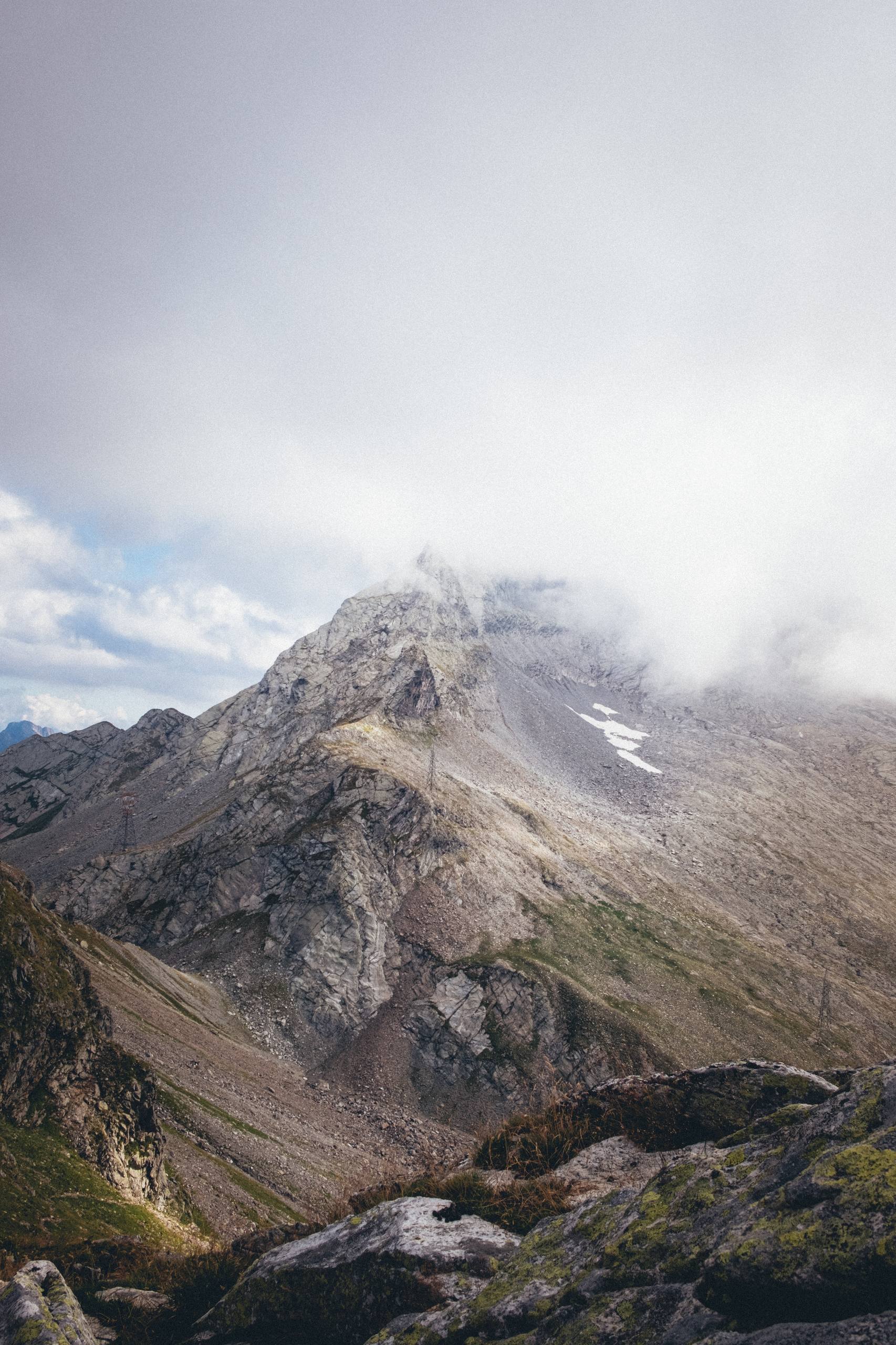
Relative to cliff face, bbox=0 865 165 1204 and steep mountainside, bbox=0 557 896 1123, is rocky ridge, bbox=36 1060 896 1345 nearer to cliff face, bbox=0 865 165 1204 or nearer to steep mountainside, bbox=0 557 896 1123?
cliff face, bbox=0 865 165 1204

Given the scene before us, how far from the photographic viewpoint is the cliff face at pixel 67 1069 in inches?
958

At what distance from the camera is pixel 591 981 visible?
71188 mm

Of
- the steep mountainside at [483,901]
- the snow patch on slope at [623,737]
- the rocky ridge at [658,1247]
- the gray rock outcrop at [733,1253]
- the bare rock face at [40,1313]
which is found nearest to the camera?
the gray rock outcrop at [733,1253]

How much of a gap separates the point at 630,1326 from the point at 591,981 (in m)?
74.8

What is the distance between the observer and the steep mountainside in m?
65.5

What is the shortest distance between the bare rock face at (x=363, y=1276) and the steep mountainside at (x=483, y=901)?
200ft

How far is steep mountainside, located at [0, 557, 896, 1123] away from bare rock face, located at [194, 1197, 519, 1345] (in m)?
61.1

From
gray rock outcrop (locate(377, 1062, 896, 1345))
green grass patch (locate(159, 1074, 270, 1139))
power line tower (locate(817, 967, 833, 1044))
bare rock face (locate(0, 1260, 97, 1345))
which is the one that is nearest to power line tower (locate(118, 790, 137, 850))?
green grass patch (locate(159, 1074, 270, 1139))

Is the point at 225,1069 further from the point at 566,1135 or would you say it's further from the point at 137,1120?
the point at 566,1135

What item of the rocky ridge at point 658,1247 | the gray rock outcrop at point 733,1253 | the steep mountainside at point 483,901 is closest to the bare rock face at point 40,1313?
the rocky ridge at point 658,1247

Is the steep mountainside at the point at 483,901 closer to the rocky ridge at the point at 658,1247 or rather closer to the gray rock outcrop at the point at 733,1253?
the rocky ridge at the point at 658,1247

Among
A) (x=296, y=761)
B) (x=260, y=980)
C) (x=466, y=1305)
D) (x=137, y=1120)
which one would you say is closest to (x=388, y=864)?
(x=260, y=980)

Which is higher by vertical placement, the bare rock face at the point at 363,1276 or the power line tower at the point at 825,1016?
the bare rock face at the point at 363,1276

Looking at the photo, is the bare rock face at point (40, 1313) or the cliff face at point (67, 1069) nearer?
the bare rock face at point (40, 1313)
